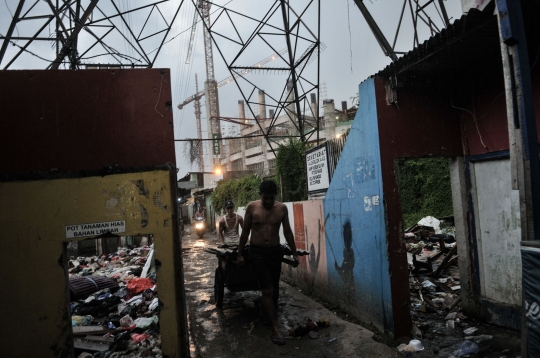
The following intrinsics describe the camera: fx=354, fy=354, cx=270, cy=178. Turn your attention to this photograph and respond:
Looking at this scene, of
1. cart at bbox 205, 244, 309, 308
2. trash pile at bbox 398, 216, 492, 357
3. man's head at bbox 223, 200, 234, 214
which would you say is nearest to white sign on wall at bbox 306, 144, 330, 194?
man's head at bbox 223, 200, 234, 214

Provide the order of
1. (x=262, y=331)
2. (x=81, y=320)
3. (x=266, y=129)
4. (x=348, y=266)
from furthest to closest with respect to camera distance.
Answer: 1. (x=266, y=129)
2. (x=81, y=320)
3. (x=348, y=266)
4. (x=262, y=331)

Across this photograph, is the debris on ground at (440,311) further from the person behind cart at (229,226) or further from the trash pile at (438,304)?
the person behind cart at (229,226)

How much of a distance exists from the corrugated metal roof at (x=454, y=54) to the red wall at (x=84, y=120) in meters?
3.10

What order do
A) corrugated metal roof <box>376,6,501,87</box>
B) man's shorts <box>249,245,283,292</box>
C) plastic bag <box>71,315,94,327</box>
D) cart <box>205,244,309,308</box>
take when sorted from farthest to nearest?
plastic bag <box>71,315,94,327</box> → cart <box>205,244,309,308</box> → man's shorts <box>249,245,283,292</box> → corrugated metal roof <box>376,6,501,87</box>

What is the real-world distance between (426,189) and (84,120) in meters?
12.0

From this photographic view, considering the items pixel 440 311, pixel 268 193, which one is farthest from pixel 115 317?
pixel 440 311

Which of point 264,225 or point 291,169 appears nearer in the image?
point 264,225

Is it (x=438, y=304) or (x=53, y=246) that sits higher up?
(x=53, y=246)

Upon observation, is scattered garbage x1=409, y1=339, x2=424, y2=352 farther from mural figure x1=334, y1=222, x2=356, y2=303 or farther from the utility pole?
the utility pole

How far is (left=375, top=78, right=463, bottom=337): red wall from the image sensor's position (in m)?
4.83

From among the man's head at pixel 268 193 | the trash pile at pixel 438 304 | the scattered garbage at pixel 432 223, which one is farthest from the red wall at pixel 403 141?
the scattered garbage at pixel 432 223

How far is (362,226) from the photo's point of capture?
5.36m

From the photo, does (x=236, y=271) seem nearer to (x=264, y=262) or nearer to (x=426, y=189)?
(x=264, y=262)

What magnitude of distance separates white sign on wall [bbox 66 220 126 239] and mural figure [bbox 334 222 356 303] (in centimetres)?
346
